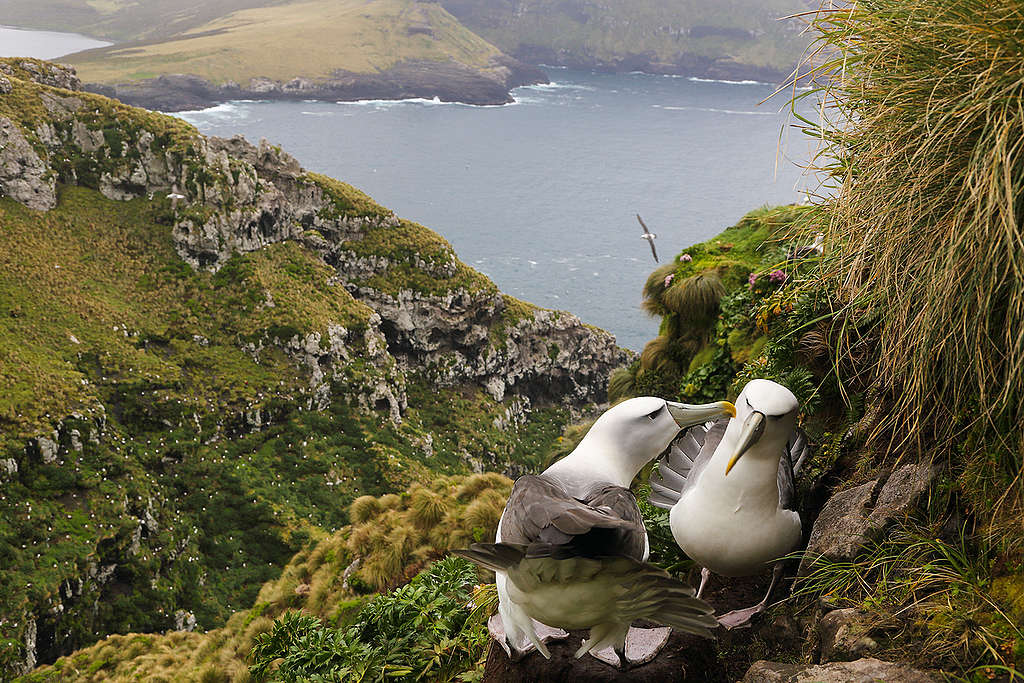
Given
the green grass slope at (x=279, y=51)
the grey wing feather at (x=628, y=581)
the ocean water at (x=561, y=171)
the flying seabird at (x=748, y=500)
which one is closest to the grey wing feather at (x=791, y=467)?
the flying seabird at (x=748, y=500)

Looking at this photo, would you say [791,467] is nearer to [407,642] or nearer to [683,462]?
[683,462]

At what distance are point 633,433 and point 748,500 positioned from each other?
2.47 feet

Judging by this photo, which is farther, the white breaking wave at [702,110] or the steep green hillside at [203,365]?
the white breaking wave at [702,110]

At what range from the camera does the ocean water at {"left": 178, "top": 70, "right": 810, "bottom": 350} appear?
90250 mm

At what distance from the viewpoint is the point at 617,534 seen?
292 cm

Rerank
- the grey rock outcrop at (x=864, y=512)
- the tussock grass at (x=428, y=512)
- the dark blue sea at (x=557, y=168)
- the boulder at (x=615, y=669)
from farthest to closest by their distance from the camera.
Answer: the dark blue sea at (x=557, y=168)
the tussock grass at (x=428, y=512)
the boulder at (x=615, y=669)
the grey rock outcrop at (x=864, y=512)

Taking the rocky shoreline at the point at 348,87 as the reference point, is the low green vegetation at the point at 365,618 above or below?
below

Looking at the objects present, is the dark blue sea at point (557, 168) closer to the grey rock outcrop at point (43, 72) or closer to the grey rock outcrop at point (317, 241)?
the grey rock outcrop at point (317, 241)

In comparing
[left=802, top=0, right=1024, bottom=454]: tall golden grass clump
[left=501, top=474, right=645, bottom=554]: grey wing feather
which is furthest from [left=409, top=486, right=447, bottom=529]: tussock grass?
[left=802, top=0, right=1024, bottom=454]: tall golden grass clump

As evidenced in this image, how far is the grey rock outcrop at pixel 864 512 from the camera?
141 inches

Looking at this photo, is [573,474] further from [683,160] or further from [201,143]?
[683,160]

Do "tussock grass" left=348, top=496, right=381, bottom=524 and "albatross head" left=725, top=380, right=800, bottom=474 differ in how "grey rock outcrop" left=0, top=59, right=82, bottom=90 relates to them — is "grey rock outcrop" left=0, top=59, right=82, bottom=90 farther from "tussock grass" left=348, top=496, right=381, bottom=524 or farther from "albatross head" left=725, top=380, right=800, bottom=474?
"albatross head" left=725, top=380, right=800, bottom=474

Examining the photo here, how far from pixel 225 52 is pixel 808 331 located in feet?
618

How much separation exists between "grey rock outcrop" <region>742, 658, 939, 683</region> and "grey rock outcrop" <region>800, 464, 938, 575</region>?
2.66ft
